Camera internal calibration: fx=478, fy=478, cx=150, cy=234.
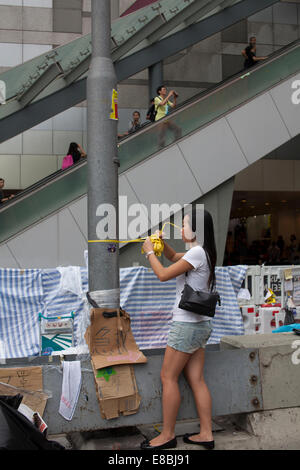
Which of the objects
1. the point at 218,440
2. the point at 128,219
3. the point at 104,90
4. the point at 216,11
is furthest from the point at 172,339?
the point at 216,11

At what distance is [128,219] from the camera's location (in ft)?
33.4

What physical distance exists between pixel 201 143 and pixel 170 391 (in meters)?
7.82

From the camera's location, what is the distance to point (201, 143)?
1084 cm

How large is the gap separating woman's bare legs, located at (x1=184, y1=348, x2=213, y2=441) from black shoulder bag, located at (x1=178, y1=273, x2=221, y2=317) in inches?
17.4

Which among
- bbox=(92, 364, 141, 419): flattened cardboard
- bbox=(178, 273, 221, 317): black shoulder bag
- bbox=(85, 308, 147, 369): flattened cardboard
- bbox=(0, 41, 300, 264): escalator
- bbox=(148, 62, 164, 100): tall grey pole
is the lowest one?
bbox=(92, 364, 141, 419): flattened cardboard

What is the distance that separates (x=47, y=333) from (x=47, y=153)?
456 inches

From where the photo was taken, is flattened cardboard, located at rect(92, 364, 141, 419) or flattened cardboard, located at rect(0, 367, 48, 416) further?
flattened cardboard, located at rect(92, 364, 141, 419)

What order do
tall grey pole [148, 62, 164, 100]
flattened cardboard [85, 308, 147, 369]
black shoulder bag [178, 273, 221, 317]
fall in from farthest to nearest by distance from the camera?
tall grey pole [148, 62, 164, 100] → flattened cardboard [85, 308, 147, 369] → black shoulder bag [178, 273, 221, 317]

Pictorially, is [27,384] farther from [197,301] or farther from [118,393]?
[197,301]

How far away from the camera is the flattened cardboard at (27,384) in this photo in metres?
3.81

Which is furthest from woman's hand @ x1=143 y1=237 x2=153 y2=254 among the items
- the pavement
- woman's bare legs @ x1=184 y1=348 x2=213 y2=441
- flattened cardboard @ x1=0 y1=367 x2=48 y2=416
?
the pavement

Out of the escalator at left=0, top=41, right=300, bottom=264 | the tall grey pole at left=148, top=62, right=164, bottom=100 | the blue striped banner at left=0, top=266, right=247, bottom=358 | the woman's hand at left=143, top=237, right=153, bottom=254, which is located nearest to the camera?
the woman's hand at left=143, top=237, right=153, bottom=254

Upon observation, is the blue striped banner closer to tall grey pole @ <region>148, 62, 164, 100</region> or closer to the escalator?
the escalator

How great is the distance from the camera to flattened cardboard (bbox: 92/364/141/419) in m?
3.92
